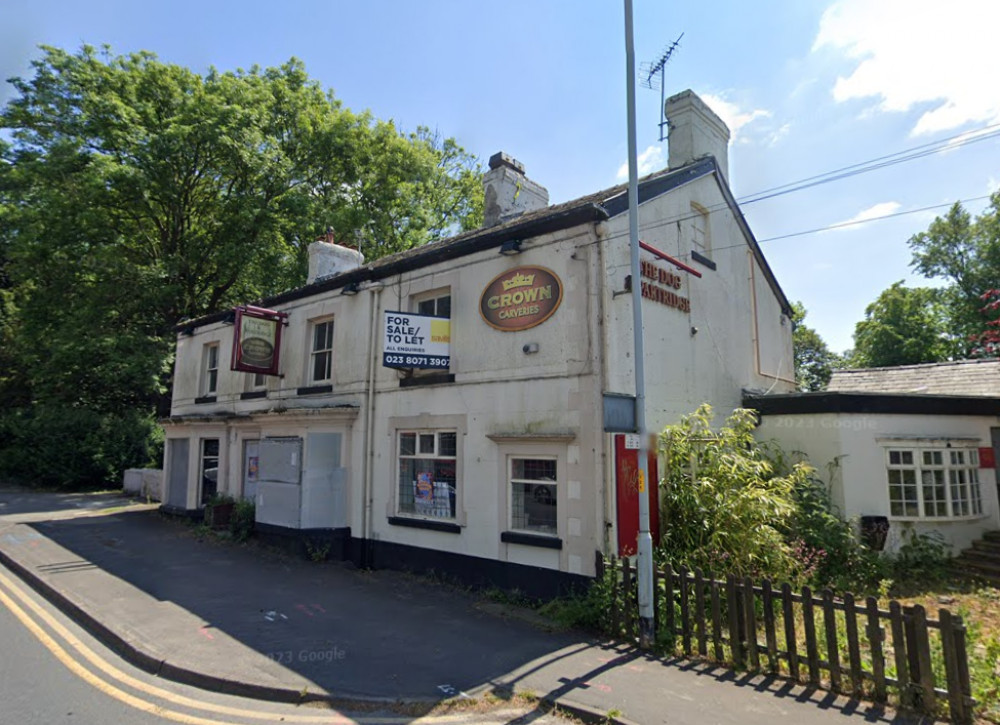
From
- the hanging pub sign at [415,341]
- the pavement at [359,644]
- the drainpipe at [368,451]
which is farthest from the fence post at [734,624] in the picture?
the drainpipe at [368,451]

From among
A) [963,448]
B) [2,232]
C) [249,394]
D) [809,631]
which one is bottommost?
[809,631]

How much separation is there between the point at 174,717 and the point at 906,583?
435 inches

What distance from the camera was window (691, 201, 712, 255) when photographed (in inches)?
475

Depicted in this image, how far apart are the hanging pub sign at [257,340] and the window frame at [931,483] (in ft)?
46.3

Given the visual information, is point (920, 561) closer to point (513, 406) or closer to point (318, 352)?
point (513, 406)

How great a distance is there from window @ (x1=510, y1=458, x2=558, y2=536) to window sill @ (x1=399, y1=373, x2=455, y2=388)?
84.0 inches

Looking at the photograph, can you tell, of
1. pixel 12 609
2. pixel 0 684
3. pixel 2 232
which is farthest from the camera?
pixel 2 232

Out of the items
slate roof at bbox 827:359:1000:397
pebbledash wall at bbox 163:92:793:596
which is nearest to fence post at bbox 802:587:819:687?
pebbledash wall at bbox 163:92:793:596

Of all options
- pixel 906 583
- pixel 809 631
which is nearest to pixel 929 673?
pixel 809 631

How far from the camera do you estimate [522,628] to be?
7.78m

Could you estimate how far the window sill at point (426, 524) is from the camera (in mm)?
10250

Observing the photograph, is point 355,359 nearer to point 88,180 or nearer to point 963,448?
point 963,448

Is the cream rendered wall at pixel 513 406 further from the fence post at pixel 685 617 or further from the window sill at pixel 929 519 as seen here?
the window sill at pixel 929 519

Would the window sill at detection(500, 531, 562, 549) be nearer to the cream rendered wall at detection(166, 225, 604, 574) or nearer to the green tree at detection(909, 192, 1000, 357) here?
the cream rendered wall at detection(166, 225, 604, 574)
